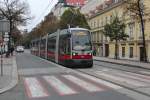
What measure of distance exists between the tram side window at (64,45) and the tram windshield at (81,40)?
0.57 meters

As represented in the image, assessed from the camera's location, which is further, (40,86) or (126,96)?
(40,86)

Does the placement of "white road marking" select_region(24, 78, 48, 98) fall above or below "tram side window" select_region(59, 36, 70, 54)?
below

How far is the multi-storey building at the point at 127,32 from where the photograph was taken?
49688 millimetres

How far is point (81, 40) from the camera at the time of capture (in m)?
28.2

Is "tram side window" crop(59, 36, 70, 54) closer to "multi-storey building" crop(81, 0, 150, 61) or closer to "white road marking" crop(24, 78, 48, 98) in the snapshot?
"white road marking" crop(24, 78, 48, 98)

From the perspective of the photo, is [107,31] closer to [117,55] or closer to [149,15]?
[117,55]

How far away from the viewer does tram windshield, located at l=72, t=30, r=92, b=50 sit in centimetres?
2798

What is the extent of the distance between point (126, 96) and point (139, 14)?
2721 cm

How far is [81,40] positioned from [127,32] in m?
27.9

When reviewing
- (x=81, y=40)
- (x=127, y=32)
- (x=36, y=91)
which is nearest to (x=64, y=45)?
(x=81, y=40)

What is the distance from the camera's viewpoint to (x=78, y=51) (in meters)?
27.9

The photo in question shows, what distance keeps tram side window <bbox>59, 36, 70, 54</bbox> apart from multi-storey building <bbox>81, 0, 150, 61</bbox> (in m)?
13.4

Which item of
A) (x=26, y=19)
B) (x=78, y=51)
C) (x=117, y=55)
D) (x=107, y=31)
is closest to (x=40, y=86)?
(x=78, y=51)

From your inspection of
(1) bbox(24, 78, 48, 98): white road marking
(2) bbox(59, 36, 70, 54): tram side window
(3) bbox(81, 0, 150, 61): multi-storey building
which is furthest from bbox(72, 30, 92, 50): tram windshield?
→ (3) bbox(81, 0, 150, 61): multi-storey building
